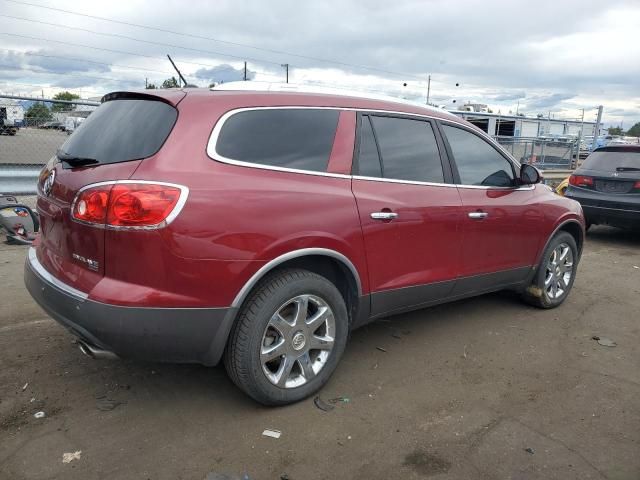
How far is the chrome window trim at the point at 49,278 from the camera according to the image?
2654 millimetres

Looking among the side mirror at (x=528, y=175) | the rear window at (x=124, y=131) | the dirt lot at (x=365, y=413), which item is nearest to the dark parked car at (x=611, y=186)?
the dirt lot at (x=365, y=413)

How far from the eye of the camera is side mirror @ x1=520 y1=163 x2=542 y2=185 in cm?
443

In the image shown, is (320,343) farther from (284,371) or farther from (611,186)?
(611,186)

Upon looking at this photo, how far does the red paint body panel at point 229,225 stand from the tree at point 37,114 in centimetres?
558

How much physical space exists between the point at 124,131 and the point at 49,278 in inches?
35.6

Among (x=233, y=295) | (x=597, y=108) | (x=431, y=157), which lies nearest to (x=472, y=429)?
(x=233, y=295)

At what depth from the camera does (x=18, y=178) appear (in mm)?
7586

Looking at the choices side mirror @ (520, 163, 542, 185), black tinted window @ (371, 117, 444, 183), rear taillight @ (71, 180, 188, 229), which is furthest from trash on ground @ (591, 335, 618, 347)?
rear taillight @ (71, 180, 188, 229)

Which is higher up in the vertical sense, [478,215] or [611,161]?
[611,161]

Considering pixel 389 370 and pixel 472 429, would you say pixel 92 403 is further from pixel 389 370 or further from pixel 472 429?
pixel 472 429

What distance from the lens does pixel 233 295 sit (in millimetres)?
2709

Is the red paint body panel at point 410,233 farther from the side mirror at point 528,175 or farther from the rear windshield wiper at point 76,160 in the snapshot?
the rear windshield wiper at point 76,160

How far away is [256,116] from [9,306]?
310 cm

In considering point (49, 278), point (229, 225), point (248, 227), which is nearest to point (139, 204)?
point (229, 225)
